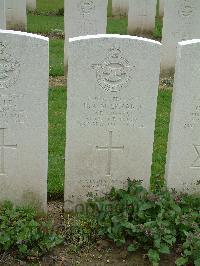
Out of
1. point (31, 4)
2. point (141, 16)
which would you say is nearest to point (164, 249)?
point (141, 16)

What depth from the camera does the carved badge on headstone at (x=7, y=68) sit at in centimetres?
449

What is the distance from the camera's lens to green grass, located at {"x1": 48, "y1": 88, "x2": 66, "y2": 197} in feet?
18.5

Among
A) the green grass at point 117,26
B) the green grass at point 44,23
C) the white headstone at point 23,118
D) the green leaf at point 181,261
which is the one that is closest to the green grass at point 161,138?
the green leaf at point 181,261

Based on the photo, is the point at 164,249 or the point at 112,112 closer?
the point at 164,249

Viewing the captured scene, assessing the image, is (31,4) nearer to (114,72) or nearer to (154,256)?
(114,72)

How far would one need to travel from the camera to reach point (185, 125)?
4.93m

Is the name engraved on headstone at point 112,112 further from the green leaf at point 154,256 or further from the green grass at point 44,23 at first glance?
the green grass at point 44,23

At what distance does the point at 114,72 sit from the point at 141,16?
8.73 m

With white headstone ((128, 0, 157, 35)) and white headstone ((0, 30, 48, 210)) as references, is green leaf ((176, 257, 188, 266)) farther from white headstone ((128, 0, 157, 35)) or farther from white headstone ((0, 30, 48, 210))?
white headstone ((128, 0, 157, 35))

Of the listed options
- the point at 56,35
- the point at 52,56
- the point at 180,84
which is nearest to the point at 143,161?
the point at 180,84

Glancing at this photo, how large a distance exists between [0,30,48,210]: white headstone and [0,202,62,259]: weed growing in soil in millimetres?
459

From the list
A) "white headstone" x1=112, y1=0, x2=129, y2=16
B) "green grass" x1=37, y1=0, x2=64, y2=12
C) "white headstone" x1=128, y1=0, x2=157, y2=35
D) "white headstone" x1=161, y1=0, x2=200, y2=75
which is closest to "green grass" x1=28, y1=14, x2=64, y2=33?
"green grass" x1=37, y1=0, x2=64, y2=12

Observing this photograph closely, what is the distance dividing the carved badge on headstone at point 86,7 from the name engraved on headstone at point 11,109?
513 cm

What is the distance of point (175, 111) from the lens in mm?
4867
